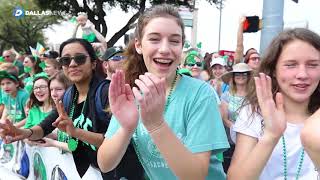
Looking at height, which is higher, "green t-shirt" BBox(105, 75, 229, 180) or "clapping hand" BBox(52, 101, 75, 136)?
"green t-shirt" BBox(105, 75, 229, 180)

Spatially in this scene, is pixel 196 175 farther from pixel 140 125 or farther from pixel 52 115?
pixel 52 115

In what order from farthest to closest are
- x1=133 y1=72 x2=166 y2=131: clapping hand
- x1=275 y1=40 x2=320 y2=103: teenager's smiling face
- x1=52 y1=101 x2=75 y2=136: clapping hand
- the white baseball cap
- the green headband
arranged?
the white baseball cap → the green headband → x1=52 y1=101 x2=75 y2=136: clapping hand → x1=275 y1=40 x2=320 y2=103: teenager's smiling face → x1=133 y1=72 x2=166 y2=131: clapping hand

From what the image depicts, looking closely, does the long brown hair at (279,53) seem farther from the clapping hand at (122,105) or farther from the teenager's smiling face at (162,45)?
the clapping hand at (122,105)

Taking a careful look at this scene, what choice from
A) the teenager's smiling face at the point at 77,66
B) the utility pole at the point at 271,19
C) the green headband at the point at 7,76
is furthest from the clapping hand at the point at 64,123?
the green headband at the point at 7,76

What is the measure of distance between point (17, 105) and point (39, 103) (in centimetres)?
123

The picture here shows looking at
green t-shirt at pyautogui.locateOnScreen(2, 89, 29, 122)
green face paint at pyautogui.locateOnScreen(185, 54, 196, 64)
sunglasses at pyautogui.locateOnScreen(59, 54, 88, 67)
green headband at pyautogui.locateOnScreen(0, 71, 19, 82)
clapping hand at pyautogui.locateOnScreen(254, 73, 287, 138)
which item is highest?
sunglasses at pyautogui.locateOnScreen(59, 54, 88, 67)

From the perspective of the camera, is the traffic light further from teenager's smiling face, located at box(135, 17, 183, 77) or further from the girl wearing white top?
teenager's smiling face, located at box(135, 17, 183, 77)

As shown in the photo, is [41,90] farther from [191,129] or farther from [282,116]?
[282,116]

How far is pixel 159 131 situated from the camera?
1676mm

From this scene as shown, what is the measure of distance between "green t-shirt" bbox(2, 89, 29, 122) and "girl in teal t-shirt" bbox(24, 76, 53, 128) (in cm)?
97

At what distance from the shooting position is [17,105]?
242 inches

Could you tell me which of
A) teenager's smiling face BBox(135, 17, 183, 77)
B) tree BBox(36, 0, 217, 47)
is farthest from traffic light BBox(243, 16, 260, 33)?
tree BBox(36, 0, 217, 47)

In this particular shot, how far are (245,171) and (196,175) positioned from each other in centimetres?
25

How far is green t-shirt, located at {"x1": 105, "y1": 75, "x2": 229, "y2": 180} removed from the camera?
6.10 feet
